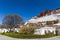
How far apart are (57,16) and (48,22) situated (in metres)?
1.62

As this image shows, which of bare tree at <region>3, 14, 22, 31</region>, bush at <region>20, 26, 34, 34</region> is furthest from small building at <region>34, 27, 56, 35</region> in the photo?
bare tree at <region>3, 14, 22, 31</region>

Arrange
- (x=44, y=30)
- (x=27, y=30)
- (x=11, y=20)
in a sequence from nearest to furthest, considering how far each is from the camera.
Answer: (x=27, y=30), (x=44, y=30), (x=11, y=20)

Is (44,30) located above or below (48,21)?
below

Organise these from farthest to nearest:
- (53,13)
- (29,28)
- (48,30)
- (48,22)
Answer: (53,13), (48,22), (48,30), (29,28)

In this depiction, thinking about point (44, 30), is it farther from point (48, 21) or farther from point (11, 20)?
point (48, 21)

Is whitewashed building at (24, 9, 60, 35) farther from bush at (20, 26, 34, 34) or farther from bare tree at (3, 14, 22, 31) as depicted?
bare tree at (3, 14, 22, 31)

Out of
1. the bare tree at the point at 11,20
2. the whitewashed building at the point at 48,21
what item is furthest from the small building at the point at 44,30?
the bare tree at the point at 11,20

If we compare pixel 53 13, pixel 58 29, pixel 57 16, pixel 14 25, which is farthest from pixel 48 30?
pixel 53 13

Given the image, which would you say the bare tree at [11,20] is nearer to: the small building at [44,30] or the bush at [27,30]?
the bush at [27,30]

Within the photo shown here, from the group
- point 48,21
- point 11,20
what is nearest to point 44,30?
point 11,20

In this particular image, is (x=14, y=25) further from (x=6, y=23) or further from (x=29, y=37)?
(x=29, y=37)

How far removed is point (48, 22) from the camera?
1873 cm

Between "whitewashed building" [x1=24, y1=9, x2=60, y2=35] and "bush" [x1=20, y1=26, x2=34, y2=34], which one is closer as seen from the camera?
"bush" [x1=20, y1=26, x2=34, y2=34]

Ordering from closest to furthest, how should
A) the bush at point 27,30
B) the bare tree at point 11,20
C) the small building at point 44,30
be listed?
the bush at point 27,30 → the small building at point 44,30 → the bare tree at point 11,20
